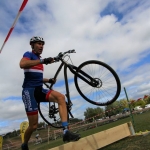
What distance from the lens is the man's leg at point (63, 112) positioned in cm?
394

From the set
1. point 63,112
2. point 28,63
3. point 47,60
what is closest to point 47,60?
point 47,60

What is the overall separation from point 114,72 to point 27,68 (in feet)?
6.59

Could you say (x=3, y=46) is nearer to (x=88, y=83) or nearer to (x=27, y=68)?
(x=27, y=68)

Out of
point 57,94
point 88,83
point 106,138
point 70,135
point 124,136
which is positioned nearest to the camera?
point 70,135

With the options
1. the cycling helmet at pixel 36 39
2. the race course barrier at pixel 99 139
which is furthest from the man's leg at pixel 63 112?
the cycling helmet at pixel 36 39

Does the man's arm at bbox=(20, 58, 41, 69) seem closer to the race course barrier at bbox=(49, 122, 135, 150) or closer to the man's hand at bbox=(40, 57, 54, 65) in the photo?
the man's hand at bbox=(40, 57, 54, 65)

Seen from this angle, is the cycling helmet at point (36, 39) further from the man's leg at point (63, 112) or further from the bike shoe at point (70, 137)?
the bike shoe at point (70, 137)

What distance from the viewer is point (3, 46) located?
6.16m

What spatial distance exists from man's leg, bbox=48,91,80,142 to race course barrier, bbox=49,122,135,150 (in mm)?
663

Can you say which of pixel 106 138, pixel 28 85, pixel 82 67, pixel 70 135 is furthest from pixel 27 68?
pixel 106 138

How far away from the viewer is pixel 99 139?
578 cm

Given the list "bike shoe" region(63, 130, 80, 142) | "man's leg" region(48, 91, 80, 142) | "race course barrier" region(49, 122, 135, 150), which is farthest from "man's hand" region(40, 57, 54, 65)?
"race course barrier" region(49, 122, 135, 150)

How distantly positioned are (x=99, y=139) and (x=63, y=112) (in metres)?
2.07

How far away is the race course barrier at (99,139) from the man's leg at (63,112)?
663 mm
